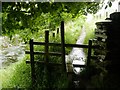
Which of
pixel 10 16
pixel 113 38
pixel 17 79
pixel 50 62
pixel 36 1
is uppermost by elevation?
pixel 36 1

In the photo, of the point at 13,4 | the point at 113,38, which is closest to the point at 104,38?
the point at 113,38

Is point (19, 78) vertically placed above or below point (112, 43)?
below

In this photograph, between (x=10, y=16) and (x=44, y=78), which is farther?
(x=44, y=78)

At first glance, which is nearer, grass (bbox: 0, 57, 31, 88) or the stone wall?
the stone wall

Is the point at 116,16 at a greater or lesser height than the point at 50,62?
greater

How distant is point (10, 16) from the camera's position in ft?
18.4

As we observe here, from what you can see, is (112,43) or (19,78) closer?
(112,43)

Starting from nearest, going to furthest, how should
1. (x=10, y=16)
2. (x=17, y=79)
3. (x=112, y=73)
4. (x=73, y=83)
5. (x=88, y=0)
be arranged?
(x=10, y=16) → (x=112, y=73) → (x=73, y=83) → (x=88, y=0) → (x=17, y=79)

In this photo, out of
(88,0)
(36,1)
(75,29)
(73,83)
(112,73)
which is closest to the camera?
(36,1)

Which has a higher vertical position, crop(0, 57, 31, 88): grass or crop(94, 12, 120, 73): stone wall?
crop(94, 12, 120, 73): stone wall

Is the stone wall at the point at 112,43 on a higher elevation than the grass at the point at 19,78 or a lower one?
higher

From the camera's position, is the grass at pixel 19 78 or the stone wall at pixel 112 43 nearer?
the stone wall at pixel 112 43

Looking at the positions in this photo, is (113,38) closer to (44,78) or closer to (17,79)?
(44,78)

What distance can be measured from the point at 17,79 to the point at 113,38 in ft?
13.3
